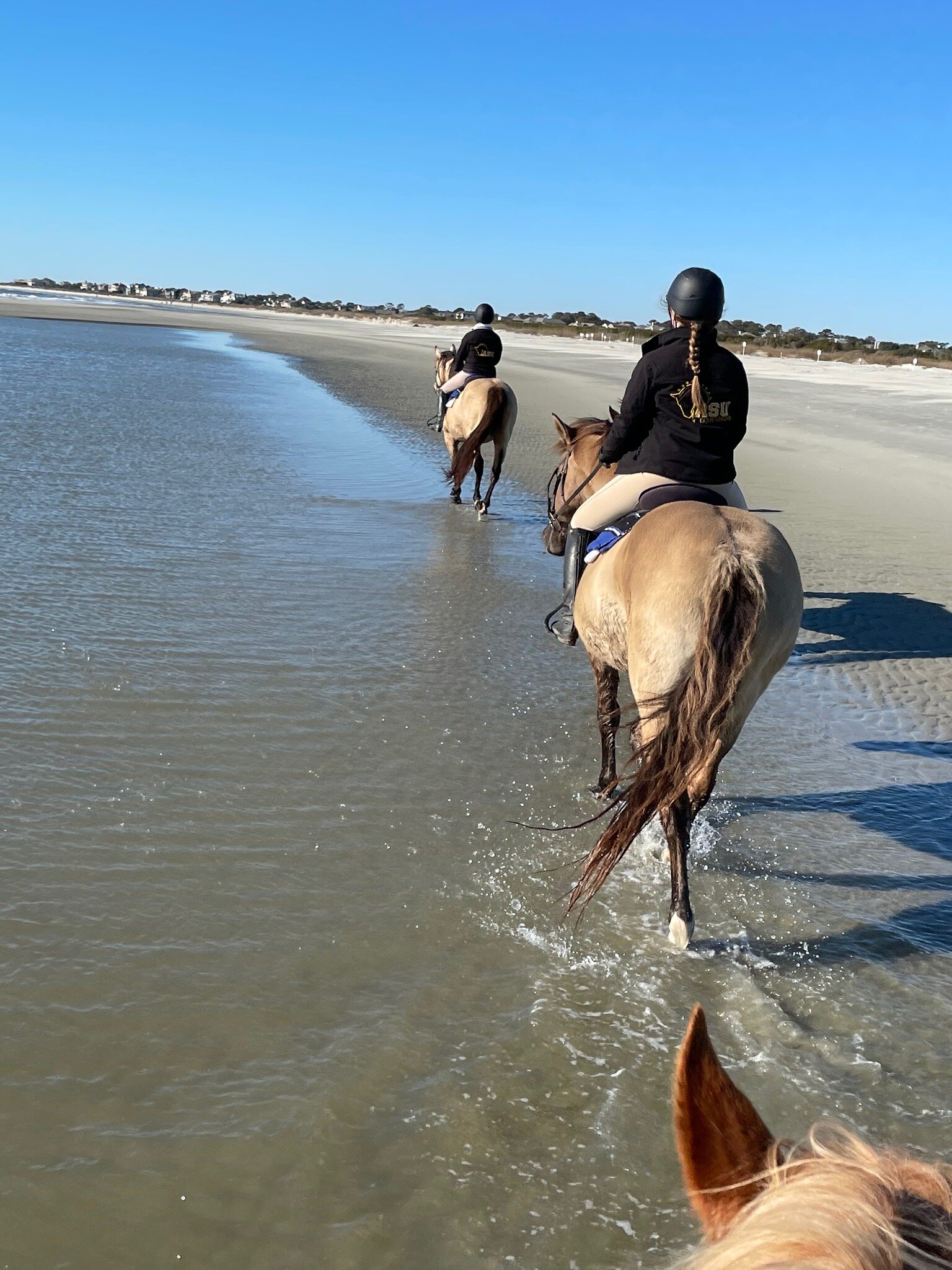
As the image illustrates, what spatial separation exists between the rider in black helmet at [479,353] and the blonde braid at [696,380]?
346 inches

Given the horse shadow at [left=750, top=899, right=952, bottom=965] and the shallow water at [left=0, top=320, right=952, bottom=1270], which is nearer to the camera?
the shallow water at [left=0, top=320, right=952, bottom=1270]

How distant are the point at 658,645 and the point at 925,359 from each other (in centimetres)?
5307

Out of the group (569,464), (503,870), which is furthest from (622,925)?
(569,464)

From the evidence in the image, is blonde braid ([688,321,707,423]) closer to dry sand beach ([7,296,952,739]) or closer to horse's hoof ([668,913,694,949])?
horse's hoof ([668,913,694,949])

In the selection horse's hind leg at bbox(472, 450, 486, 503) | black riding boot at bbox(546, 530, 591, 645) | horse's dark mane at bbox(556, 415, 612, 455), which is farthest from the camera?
horse's hind leg at bbox(472, 450, 486, 503)

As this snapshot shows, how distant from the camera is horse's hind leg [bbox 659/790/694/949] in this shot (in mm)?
3795

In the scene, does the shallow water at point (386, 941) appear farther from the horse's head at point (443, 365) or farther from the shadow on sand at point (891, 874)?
the horse's head at point (443, 365)

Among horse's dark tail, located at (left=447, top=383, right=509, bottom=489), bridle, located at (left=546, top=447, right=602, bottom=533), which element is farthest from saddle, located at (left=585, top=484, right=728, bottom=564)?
horse's dark tail, located at (left=447, top=383, right=509, bottom=489)

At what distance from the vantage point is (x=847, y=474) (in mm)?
15680

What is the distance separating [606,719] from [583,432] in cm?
337

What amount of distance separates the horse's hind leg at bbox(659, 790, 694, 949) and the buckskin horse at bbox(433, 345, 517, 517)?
8.64m

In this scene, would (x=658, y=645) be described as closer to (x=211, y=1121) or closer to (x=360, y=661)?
(x=211, y=1121)

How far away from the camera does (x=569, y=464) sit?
7777mm

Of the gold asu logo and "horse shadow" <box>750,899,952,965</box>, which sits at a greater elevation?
the gold asu logo
